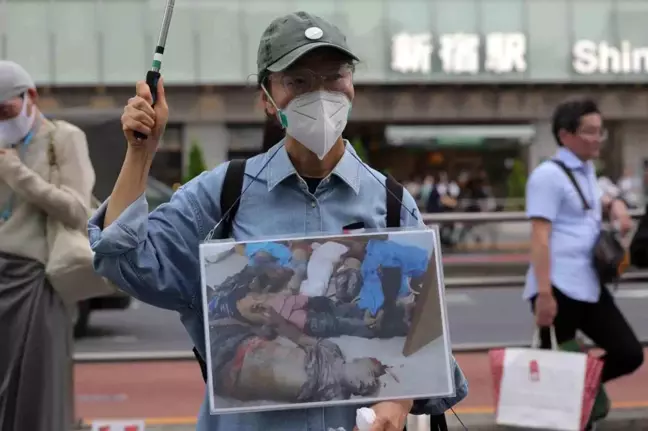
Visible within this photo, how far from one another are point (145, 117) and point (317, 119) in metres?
0.35

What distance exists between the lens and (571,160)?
183 inches

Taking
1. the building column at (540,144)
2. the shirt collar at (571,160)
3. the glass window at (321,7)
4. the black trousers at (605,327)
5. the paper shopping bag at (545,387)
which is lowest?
the paper shopping bag at (545,387)

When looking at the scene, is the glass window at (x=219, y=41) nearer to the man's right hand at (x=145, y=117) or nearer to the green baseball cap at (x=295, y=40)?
the green baseball cap at (x=295, y=40)

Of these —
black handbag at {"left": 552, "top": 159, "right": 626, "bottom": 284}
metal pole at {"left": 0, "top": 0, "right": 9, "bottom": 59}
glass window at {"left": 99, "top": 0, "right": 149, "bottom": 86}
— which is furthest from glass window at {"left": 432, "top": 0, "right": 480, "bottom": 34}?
black handbag at {"left": 552, "top": 159, "right": 626, "bottom": 284}

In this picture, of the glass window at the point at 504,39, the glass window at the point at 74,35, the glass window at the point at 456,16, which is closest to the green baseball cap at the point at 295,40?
the glass window at the point at 74,35

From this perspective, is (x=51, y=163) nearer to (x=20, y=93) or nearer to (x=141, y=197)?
(x=20, y=93)

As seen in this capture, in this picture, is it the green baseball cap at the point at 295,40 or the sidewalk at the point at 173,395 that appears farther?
the sidewalk at the point at 173,395

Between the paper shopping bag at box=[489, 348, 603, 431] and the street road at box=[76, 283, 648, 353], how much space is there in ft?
10.7

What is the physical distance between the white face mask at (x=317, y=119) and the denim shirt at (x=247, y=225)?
0.07m

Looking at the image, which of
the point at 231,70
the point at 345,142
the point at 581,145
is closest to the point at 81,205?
the point at 345,142

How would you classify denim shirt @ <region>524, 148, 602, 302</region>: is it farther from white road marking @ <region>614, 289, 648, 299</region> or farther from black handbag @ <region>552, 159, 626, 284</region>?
white road marking @ <region>614, 289, 648, 299</region>

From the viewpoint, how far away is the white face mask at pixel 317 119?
1.95 m

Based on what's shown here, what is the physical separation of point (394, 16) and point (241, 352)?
29.2 meters

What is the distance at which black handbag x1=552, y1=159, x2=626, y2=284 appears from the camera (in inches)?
178
